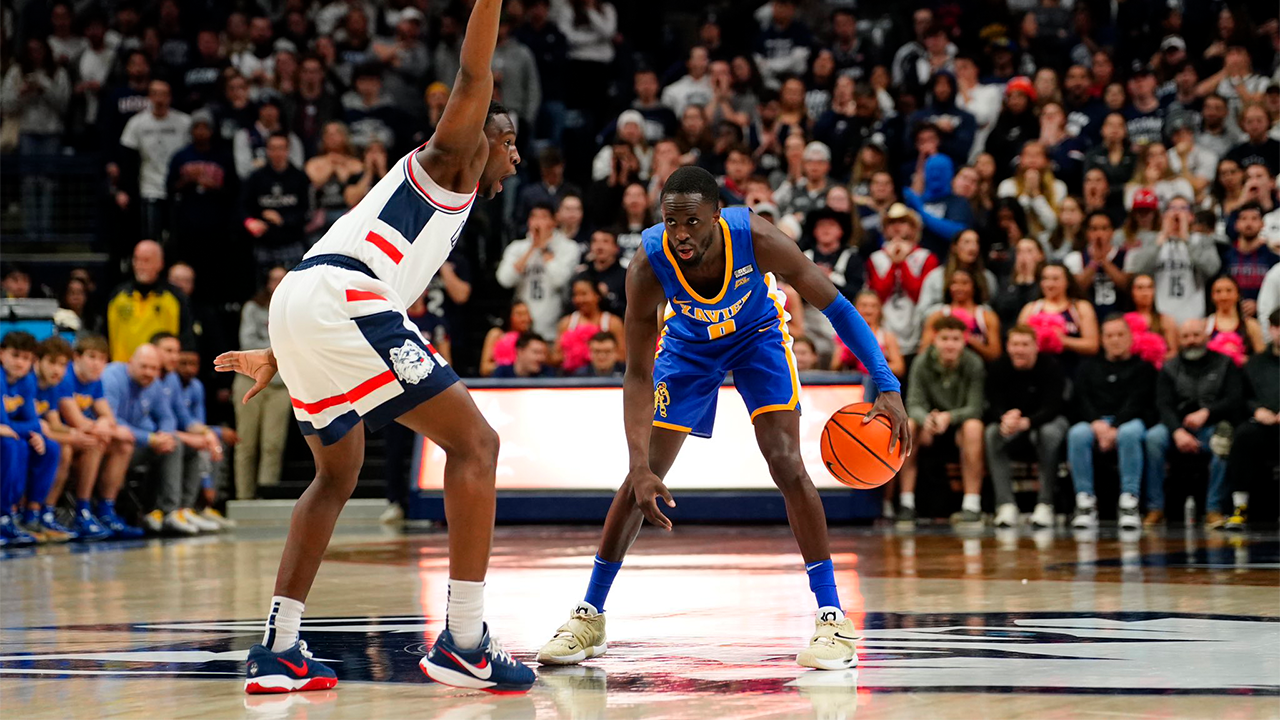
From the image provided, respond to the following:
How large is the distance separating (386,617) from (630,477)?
5.79ft

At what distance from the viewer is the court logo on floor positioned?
467 centimetres

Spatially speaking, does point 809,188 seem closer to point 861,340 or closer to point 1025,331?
point 1025,331

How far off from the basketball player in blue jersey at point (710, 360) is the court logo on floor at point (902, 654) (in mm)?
265

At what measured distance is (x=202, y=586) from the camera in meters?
8.17

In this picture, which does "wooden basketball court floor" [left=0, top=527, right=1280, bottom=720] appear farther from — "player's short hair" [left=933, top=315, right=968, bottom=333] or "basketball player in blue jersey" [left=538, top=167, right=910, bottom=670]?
"player's short hair" [left=933, top=315, right=968, bottom=333]

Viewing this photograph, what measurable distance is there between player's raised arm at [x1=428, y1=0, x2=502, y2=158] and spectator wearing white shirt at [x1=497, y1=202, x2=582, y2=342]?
360 inches

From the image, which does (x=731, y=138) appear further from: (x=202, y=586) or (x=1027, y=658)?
(x=1027, y=658)

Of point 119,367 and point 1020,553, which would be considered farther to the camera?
point 119,367

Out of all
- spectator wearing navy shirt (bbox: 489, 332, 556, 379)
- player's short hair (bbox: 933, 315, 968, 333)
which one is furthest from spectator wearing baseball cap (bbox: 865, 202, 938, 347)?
spectator wearing navy shirt (bbox: 489, 332, 556, 379)

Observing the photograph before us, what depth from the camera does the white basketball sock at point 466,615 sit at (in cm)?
473

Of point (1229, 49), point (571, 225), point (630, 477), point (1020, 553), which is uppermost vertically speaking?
point (1229, 49)

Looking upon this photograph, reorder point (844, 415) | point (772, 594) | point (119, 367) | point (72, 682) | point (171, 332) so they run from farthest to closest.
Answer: point (171, 332)
point (119, 367)
point (772, 594)
point (844, 415)
point (72, 682)

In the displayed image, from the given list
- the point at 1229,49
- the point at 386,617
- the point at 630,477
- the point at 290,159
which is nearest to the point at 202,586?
the point at 386,617

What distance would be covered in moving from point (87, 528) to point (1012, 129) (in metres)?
9.20
